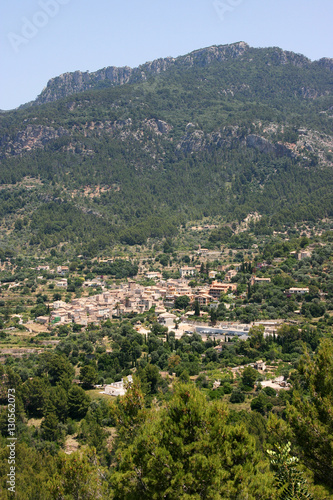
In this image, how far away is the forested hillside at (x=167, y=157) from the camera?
299 ft

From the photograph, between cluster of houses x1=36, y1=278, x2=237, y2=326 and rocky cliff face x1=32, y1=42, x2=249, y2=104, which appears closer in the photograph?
cluster of houses x1=36, y1=278, x2=237, y2=326

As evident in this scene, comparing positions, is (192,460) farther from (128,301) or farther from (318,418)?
(128,301)

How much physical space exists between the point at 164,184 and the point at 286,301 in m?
63.7

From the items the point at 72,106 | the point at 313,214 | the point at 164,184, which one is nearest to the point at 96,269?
the point at 313,214

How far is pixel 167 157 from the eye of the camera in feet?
409

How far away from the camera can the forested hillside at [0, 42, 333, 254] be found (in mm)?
91125

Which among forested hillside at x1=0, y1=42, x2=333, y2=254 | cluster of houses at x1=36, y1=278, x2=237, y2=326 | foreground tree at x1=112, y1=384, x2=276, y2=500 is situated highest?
forested hillside at x1=0, y1=42, x2=333, y2=254

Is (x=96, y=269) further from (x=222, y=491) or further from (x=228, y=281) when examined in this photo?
(x=222, y=491)

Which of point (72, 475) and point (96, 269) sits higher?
point (72, 475)

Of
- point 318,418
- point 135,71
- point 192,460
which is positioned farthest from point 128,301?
point 135,71

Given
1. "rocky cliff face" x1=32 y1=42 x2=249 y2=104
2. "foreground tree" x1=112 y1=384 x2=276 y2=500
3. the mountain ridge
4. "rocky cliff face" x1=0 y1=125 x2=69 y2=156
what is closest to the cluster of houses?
"foreground tree" x1=112 y1=384 x2=276 y2=500

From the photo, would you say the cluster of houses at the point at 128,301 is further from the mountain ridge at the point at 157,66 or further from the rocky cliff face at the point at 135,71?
the rocky cliff face at the point at 135,71

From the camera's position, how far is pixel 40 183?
10331 cm

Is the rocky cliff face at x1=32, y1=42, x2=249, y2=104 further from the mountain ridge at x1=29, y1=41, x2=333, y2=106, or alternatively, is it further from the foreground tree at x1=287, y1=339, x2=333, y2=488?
the foreground tree at x1=287, y1=339, x2=333, y2=488
